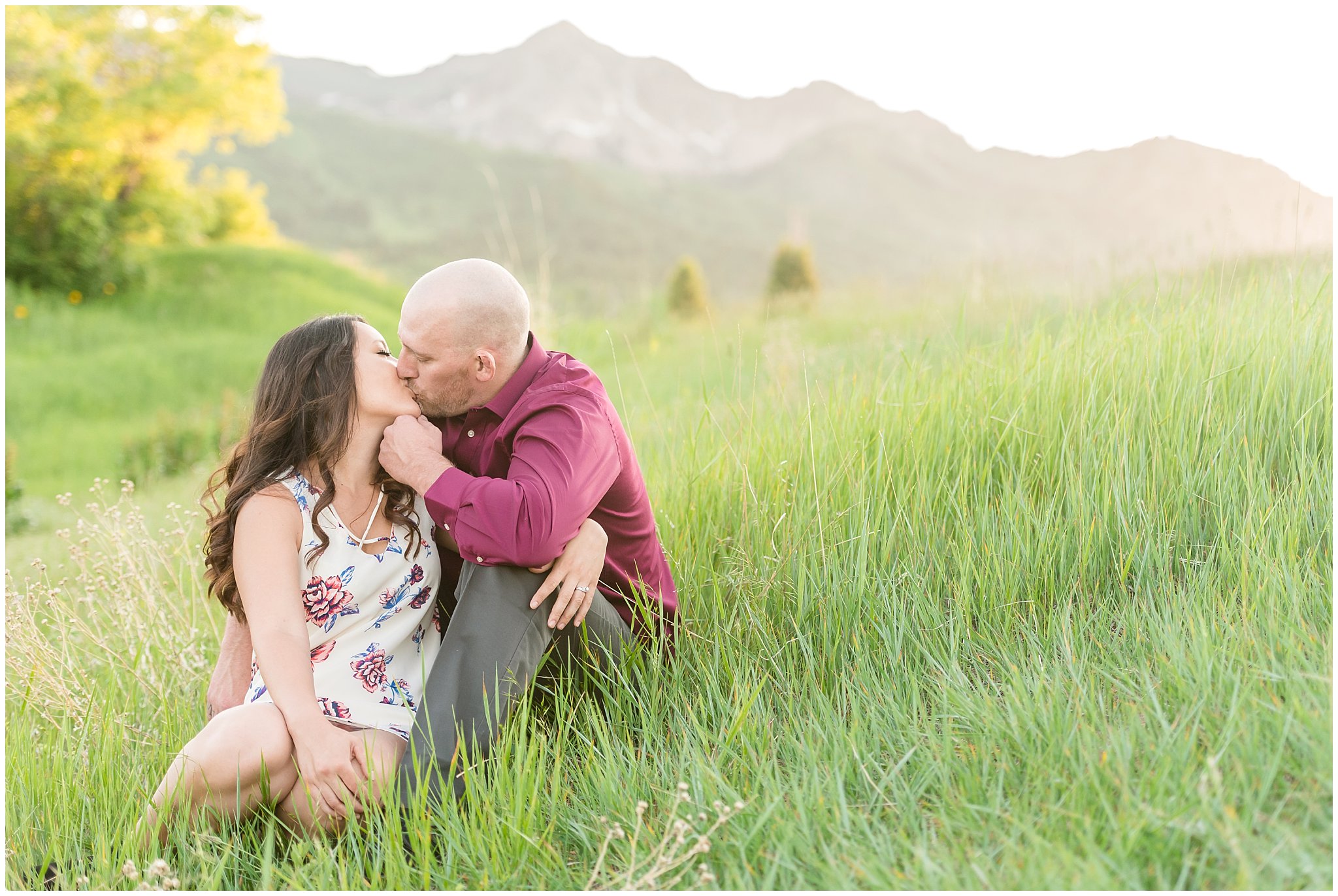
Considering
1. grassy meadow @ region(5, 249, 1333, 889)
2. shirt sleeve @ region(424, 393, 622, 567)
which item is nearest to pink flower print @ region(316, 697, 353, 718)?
grassy meadow @ region(5, 249, 1333, 889)

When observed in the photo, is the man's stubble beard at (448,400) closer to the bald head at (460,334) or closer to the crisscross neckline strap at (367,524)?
the bald head at (460,334)

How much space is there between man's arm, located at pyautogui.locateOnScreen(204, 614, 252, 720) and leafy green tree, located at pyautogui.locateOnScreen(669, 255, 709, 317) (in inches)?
489

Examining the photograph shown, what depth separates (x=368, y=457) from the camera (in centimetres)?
247

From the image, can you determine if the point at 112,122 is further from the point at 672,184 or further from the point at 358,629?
the point at 672,184

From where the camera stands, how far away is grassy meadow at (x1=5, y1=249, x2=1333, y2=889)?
173cm

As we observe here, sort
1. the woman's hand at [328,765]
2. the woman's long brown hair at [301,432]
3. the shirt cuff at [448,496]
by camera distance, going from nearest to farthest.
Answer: the woman's hand at [328,765]
the shirt cuff at [448,496]
the woman's long brown hair at [301,432]

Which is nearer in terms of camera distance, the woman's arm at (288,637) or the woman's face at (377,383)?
the woman's arm at (288,637)

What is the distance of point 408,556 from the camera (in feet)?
8.00

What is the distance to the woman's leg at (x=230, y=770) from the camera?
6.91 ft

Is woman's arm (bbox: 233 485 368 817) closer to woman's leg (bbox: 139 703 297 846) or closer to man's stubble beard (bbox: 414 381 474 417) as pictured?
woman's leg (bbox: 139 703 297 846)

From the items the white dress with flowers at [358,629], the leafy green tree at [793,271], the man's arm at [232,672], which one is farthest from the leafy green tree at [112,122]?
the white dress with flowers at [358,629]

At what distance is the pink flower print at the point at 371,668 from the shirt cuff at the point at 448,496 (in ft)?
1.37

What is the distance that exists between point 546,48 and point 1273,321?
10446 cm

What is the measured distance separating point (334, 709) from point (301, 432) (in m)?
→ 0.76
